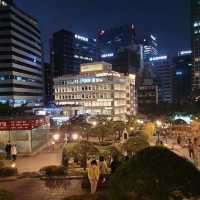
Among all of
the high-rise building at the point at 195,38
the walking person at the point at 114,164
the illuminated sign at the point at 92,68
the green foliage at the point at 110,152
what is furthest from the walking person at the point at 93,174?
the high-rise building at the point at 195,38

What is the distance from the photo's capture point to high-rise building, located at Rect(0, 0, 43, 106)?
119 m

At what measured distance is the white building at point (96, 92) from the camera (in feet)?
375

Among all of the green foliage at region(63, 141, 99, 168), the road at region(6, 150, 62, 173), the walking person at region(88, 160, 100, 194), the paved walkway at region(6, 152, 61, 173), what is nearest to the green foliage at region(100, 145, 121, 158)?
the green foliage at region(63, 141, 99, 168)

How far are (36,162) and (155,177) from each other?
23.1m

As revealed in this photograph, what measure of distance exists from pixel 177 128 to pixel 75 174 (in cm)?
4295

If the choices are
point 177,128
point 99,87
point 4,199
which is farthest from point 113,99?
point 4,199

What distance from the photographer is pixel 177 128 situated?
63.2 meters

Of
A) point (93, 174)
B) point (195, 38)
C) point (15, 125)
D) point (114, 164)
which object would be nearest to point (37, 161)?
point (15, 125)

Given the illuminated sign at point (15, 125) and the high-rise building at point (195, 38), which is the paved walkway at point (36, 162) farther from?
the high-rise building at point (195, 38)

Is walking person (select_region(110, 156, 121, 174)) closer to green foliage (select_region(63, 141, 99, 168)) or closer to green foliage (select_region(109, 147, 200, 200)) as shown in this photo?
green foliage (select_region(63, 141, 99, 168))

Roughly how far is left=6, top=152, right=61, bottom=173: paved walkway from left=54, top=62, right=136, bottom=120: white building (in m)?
74.7

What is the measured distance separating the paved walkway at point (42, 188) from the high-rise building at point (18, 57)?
100m

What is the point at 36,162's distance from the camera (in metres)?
31.1

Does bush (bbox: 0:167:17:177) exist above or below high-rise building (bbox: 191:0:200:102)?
below
